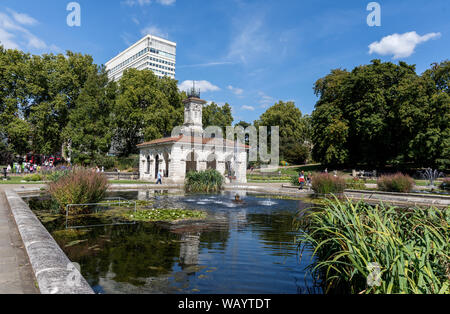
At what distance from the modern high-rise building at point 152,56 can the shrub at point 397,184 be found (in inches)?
3743

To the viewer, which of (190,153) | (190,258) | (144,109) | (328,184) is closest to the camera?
(190,258)

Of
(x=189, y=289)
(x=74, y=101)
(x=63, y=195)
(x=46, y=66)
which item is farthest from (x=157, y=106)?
(x=189, y=289)

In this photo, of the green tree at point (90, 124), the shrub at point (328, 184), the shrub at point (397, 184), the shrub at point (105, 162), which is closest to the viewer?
the shrub at point (328, 184)

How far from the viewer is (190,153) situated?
32.8 metres

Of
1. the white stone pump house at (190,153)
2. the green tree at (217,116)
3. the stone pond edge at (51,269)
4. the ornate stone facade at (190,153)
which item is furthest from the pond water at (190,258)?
the green tree at (217,116)

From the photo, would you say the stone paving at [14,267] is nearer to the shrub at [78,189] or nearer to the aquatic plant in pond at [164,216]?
the shrub at [78,189]

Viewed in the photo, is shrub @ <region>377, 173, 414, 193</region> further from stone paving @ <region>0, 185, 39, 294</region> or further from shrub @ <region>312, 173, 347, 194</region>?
stone paving @ <region>0, 185, 39, 294</region>

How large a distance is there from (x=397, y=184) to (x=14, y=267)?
1908cm

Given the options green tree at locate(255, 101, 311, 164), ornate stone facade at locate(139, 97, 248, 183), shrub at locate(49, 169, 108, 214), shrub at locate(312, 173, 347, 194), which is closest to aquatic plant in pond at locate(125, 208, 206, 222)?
shrub at locate(49, 169, 108, 214)

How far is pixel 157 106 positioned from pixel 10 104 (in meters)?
19.5

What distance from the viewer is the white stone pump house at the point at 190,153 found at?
2889 centimetres

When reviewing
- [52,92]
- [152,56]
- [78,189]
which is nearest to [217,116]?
[52,92]

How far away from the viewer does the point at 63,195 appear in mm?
9477

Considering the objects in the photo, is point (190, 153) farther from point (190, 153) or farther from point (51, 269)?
point (51, 269)
